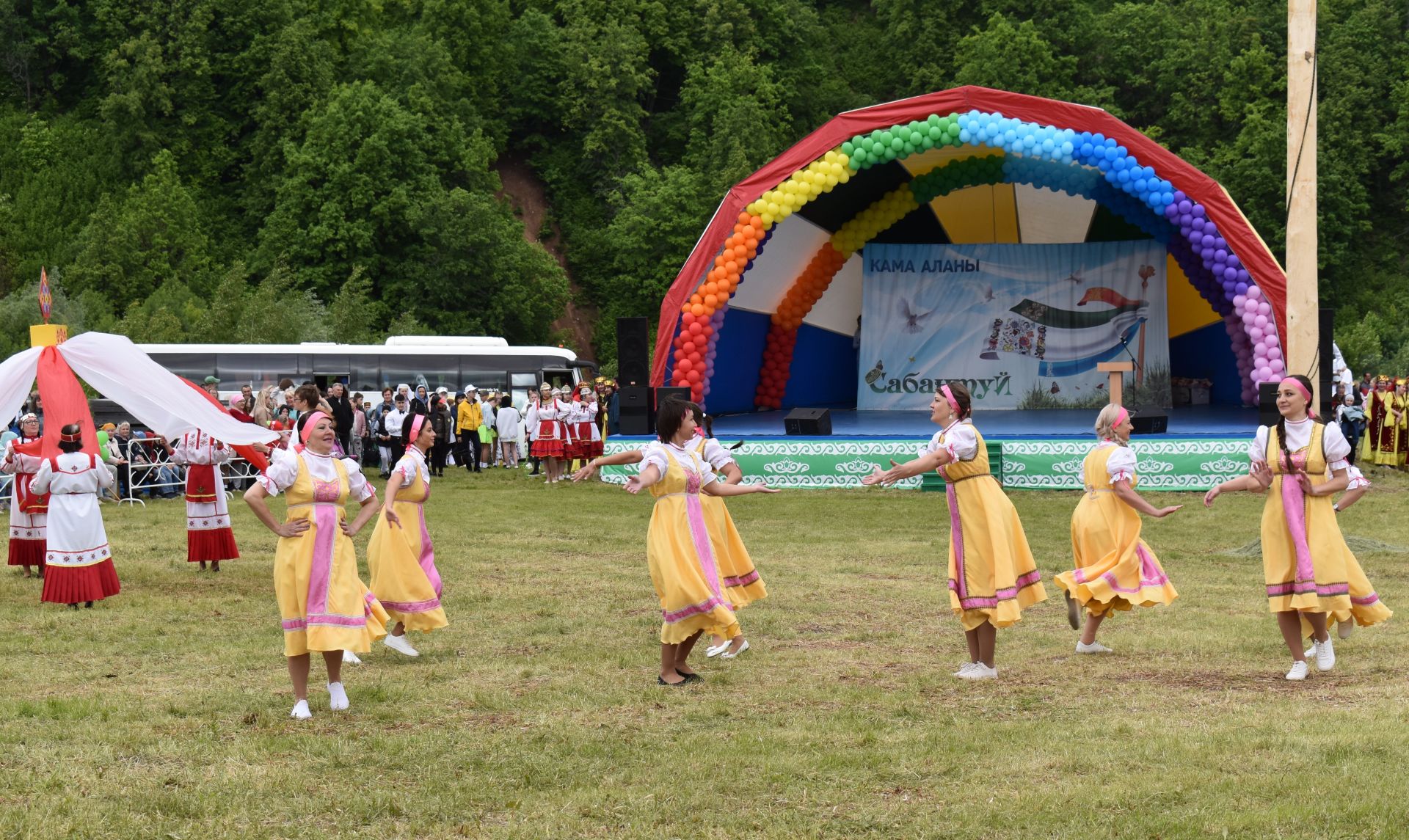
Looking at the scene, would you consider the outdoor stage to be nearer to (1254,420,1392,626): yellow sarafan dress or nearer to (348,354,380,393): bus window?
(348,354,380,393): bus window

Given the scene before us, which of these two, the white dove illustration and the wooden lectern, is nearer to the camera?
the wooden lectern

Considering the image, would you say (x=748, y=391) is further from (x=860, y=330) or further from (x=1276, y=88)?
(x=1276, y=88)

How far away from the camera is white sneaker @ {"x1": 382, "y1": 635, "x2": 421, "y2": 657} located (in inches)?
380

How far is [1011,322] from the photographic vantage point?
28391 mm

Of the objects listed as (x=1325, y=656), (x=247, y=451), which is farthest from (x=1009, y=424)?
(x=1325, y=656)

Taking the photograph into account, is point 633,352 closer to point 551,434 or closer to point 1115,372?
point 551,434

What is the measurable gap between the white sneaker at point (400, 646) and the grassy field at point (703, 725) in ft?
0.40

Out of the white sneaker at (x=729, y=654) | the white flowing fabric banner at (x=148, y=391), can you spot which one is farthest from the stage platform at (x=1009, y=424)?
the white sneaker at (x=729, y=654)

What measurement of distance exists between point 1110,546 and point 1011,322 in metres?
19.3

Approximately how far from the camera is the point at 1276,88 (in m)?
49.8

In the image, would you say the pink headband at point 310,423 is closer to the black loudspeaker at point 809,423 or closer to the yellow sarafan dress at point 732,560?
the yellow sarafan dress at point 732,560

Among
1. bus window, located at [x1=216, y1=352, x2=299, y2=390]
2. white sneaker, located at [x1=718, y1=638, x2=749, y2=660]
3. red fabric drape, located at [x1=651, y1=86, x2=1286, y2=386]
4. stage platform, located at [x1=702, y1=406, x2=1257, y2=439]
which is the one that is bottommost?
white sneaker, located at [x1=718, y1=638, x2=749, y2=660]

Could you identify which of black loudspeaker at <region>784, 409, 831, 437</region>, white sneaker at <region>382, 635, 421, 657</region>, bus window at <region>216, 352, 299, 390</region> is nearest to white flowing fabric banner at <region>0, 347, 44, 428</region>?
white sneaker at <region>382, 635, 421, 657</region>

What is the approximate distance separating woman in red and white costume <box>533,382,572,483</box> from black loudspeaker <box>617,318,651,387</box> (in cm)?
162
